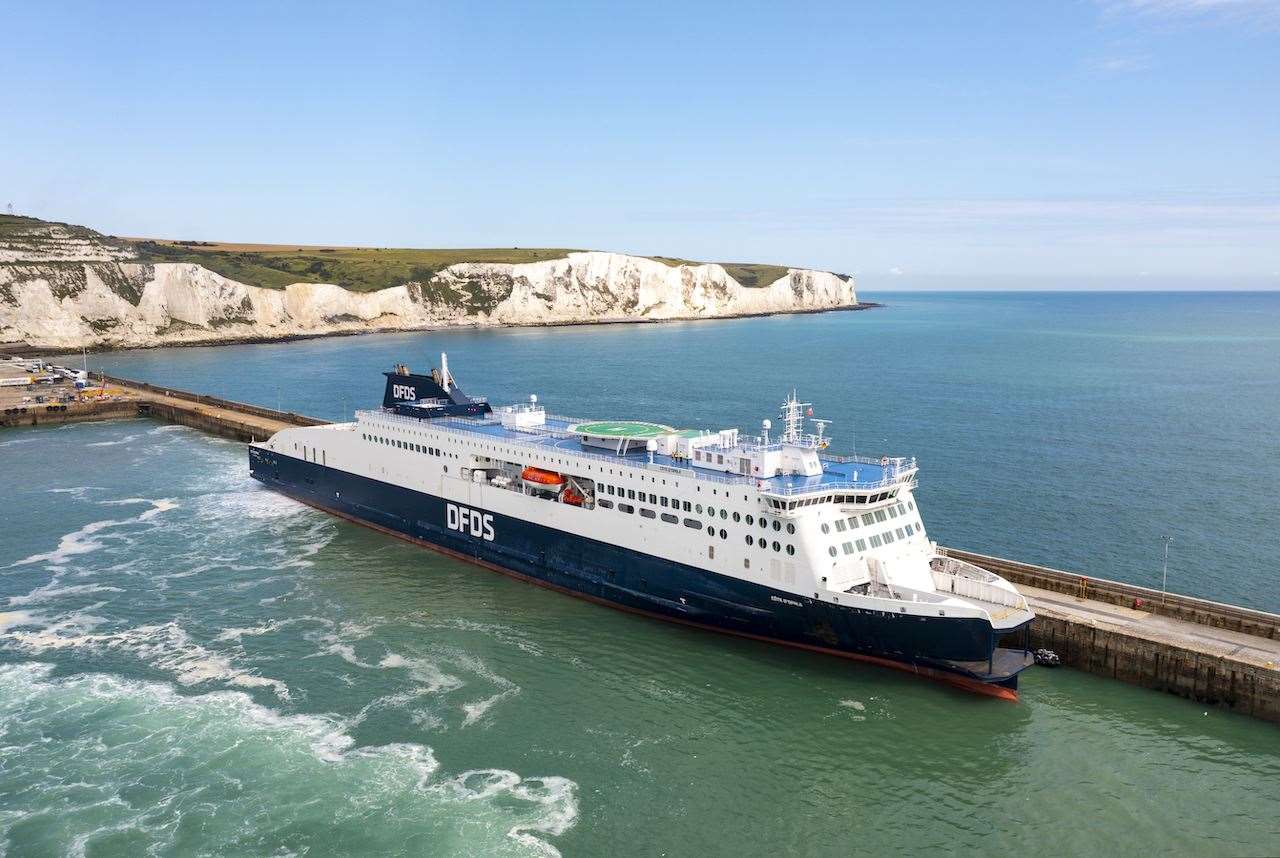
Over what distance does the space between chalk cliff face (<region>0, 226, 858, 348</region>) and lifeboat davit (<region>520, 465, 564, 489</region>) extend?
10819 centimetres

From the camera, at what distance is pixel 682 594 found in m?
26.6

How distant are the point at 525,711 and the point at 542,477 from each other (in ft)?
34.7

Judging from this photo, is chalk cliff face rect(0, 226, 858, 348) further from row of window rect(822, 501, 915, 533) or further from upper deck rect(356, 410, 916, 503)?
row of window rect(822, 501, 915, 533)

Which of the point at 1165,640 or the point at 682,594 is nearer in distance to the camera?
the point at 1165,640

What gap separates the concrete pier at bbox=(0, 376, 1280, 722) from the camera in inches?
845

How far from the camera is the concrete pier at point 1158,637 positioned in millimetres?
21469

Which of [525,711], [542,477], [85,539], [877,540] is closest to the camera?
[525,711]

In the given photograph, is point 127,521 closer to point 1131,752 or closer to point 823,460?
point 823,460

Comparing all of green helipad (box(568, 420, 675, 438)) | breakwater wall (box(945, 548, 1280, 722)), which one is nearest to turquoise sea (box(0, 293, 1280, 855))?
breakwater wall (box(945, 548, 1280, 722))

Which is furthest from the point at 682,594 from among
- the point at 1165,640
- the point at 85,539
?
→ the point at 85,539

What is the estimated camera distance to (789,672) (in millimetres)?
24047

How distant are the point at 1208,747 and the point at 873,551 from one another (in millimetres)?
9444

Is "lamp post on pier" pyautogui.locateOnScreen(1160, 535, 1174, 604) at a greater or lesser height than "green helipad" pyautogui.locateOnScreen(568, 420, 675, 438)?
lesser

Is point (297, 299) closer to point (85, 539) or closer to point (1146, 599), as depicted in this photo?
point (85, 539)
